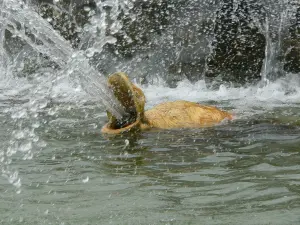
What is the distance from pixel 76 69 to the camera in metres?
6.82

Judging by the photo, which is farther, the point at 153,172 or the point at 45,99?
the point at 45,99

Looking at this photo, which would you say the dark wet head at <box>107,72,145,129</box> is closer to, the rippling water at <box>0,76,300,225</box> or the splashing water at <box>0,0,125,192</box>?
the splashing water at <box>0,0,125,192</box>

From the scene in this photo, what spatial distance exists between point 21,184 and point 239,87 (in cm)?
748

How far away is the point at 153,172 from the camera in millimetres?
5172

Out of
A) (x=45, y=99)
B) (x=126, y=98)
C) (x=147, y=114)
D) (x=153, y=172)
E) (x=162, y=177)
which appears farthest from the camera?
(x=45, y=99)

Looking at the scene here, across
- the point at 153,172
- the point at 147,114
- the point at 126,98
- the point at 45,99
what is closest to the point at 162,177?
the point at 153,172

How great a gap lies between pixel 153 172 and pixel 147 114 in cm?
178

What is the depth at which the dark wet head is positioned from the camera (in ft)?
20.5

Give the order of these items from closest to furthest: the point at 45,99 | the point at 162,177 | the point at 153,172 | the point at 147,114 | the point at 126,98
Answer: the point at 162,177 → the point at 153,172 → the point at 126,98 → the point at 147,114 → the point at 45,99

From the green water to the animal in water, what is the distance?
146 mm

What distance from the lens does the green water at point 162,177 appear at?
4.07 m

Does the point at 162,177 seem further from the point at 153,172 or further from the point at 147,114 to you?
the point at 147,114

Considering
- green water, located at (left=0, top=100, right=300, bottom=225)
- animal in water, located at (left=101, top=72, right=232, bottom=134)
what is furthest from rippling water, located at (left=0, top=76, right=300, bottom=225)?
animal in water, located at (left=101, top=72, right=232, bottom=134)

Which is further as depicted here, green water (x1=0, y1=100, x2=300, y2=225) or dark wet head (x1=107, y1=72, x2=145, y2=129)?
dark wet head (x1=107, y1=72, x2=145, y2=129)
